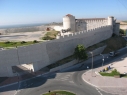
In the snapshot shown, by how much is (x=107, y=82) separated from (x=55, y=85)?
334 inches

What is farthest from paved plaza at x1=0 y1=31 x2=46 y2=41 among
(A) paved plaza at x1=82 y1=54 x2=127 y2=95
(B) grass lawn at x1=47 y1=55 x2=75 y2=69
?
(A) paved plaza at x1=82 y1=54 x2=127 y2=95

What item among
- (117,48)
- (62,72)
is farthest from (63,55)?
(117,48)

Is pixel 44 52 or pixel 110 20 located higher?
pixel 110 20

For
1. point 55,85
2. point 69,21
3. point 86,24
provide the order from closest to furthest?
point 55,85, point 69,21, point 86,24

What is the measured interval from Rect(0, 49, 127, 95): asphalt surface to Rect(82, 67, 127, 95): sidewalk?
1020 mm

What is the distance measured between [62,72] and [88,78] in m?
5.67

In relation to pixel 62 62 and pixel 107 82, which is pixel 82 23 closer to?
pixel 62 62

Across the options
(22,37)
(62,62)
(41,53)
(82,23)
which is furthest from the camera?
(82,23)

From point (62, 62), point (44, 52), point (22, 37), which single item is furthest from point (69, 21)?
point (44, 52)

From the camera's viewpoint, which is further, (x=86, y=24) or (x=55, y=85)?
(x=86, y=24)

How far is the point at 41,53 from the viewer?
107 feet

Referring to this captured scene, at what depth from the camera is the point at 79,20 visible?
203 ft

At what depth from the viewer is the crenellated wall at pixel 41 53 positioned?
29203 millimetres

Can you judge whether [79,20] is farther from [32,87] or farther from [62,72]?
[32,87]
